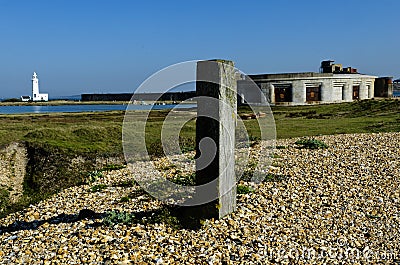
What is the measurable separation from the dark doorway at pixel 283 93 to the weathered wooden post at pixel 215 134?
3916 cm

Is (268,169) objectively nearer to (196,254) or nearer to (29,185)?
(196,254)

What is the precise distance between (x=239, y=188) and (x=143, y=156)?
19.2 ft

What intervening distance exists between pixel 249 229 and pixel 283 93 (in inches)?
1580

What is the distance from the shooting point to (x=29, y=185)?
1536cm

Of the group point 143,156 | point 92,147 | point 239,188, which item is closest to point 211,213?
point 239,188

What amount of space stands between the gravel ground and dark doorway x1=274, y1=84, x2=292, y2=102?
35.4 meters

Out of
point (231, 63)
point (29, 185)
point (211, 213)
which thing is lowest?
point (29, 185)

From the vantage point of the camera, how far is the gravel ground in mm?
6316

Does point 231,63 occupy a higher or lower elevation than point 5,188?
higher

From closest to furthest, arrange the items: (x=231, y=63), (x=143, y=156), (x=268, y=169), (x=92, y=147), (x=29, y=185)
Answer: (x=231, y=63)
(x=268, y=169)
(x=143, y=156)
(x=29, y=185)
(x=92, y=147)

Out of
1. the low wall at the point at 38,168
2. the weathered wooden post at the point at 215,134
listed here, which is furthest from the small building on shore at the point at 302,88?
the weathered wooden post at the point at 215,134

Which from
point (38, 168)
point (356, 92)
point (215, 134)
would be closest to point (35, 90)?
point (356, 92)

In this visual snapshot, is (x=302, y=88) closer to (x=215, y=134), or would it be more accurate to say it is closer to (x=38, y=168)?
(x=38, y=168)

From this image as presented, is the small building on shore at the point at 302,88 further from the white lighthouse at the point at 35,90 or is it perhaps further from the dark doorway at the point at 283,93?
the white lighthouse at the point at 35,90
